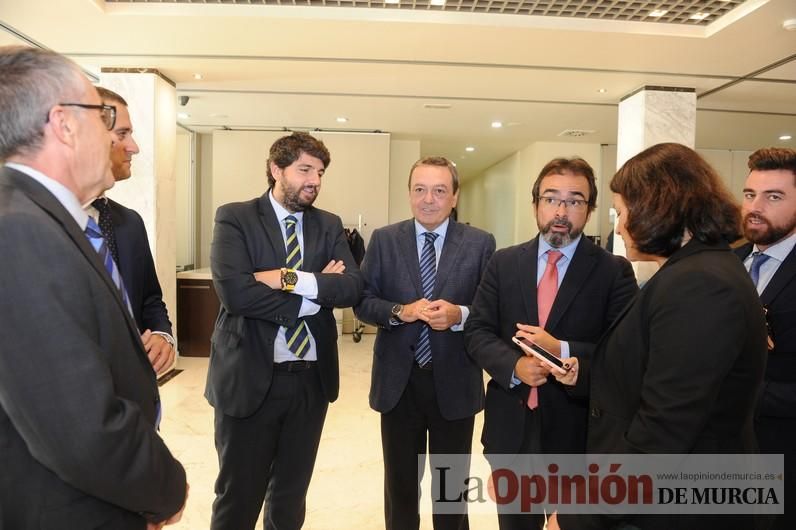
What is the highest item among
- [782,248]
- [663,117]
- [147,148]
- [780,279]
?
[663,117]

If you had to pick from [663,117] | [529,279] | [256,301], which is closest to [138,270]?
[256,301]

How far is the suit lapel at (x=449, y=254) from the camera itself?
241 cm

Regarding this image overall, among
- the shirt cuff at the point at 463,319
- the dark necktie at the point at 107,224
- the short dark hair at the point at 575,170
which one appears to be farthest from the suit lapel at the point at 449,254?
the dark necktie at the point at 107,224

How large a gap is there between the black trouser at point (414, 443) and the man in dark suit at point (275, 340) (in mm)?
344

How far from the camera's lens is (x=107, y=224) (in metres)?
1.81

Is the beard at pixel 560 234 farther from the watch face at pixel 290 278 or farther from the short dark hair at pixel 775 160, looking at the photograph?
the watch face at pixel 290 278

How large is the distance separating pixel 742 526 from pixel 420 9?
13.4ft

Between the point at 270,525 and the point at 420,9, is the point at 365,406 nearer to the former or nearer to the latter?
the point at 270,525

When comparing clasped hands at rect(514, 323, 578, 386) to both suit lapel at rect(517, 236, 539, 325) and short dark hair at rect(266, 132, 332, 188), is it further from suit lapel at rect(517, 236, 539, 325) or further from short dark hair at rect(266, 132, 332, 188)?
short dark hair at rect(266, 132, 332, 188)

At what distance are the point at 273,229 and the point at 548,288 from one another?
122 cm

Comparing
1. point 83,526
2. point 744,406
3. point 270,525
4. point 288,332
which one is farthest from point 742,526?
point 270,525

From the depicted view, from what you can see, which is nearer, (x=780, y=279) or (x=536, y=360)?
Answer: (x=536, y=360)

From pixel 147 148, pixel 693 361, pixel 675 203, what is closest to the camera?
pixel 693 361

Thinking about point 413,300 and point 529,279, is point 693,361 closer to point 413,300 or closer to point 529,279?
point 529,279
